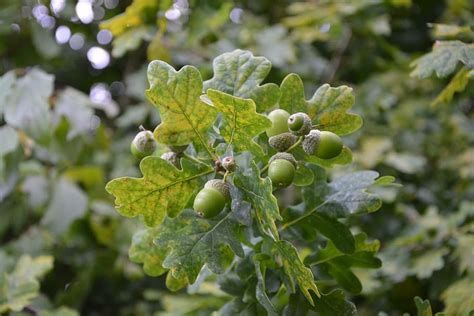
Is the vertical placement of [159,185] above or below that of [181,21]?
above

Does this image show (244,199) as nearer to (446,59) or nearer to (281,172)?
(281,172)

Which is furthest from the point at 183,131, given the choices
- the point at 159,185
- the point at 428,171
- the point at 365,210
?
the point at 428,171

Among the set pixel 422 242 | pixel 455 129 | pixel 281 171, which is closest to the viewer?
pixel 281 171

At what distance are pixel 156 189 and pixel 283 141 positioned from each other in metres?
0.22

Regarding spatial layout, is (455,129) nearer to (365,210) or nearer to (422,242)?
(422,242)

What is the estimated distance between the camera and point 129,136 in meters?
2.58

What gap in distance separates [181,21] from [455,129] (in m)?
1.16

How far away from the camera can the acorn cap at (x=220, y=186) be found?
36.5 inches

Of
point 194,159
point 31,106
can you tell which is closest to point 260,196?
point 194,159

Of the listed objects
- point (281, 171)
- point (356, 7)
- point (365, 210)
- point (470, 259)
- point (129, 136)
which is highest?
point (281, 171)

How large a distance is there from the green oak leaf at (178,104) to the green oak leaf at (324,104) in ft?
0.55

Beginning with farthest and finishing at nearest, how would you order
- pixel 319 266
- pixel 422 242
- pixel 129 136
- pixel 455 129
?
pixel 129 136
pixel 455 129
pixel 422 242
pixel 319 266

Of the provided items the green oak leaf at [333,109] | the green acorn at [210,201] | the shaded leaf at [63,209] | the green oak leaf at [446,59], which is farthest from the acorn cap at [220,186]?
the shaded leaf at [63,209]

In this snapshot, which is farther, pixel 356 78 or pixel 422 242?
pixel 356 78
